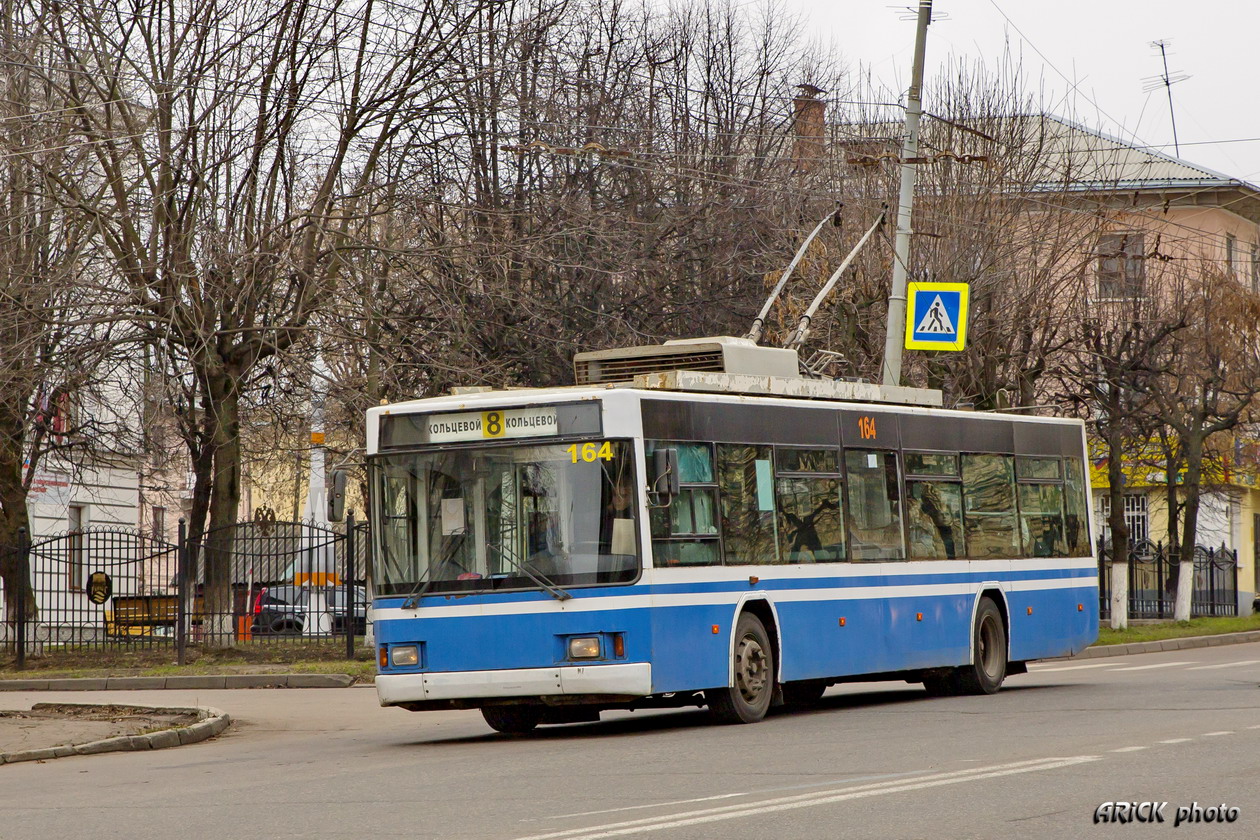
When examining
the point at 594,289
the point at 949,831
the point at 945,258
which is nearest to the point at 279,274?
the point at 594,289

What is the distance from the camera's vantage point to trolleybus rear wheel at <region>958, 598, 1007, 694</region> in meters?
17.3

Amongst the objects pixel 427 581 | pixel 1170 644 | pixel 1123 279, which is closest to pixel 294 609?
pixel 427 581

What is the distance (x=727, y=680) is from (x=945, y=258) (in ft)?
44.5

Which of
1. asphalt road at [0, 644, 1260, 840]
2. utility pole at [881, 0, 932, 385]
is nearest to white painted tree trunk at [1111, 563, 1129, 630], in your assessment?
utility pole at [881, 0, 932, 385]

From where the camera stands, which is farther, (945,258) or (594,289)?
(594,289)

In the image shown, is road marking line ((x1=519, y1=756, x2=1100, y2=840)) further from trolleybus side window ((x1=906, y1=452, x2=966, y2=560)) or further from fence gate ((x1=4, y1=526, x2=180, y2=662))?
fence gate ((x1=4, y1=526, x2=180, y2=662))

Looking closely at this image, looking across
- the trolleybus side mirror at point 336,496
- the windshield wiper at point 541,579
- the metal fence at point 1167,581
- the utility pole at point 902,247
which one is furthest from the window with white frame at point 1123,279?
the windshield wiper at point 541,579

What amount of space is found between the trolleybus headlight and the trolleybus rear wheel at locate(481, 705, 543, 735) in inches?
70.0

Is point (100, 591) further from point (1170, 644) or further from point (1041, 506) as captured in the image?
point (1170, 644)

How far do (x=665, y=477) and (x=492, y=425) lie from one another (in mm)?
1451

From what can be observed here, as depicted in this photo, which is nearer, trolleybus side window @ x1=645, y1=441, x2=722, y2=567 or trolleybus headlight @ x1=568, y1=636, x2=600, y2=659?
trolleybus headlight @ x1=568, y1=636, x2=600, y2=659

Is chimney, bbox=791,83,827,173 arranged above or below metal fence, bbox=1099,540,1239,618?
above

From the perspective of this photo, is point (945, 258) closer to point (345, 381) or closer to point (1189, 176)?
point (345, 381)

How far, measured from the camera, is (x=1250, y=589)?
52938mm
